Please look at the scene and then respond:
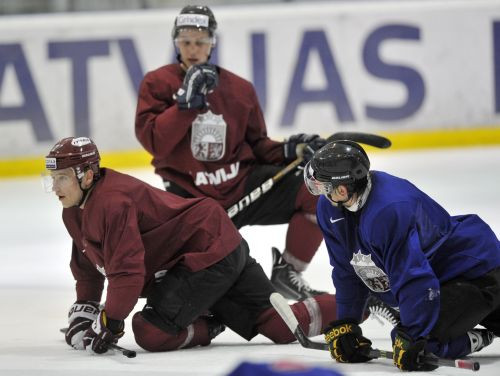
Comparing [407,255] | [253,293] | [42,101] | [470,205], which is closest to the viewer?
[407,255]

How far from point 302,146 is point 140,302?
866mm

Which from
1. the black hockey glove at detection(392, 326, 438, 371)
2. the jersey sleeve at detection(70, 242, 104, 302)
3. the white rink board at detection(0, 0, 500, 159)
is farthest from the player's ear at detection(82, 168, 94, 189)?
the white rink board at detection(0, 0, 500, 159)

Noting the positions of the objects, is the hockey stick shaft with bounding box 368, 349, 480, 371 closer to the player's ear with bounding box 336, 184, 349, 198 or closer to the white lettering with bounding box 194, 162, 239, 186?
the player's ear with bounding box 336, 184, 349, 198

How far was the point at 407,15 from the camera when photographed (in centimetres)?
786

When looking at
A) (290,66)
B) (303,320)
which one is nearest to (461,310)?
(303,320)

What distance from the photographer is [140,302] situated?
4.65 meters

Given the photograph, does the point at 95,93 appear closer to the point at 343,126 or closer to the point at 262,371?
the point at 343,126

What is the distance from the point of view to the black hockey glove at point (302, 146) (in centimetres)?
472

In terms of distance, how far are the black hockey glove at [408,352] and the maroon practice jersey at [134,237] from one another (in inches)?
31.7

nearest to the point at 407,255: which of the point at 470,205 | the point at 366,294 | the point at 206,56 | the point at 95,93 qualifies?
the point at 366,294

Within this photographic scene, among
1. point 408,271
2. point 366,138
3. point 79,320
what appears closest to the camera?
point 408,271

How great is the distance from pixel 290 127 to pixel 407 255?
4576mm

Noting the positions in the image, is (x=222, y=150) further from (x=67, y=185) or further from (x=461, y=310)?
(x=461, y=310)

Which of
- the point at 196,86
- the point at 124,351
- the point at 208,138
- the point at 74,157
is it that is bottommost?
the point at 124,351
